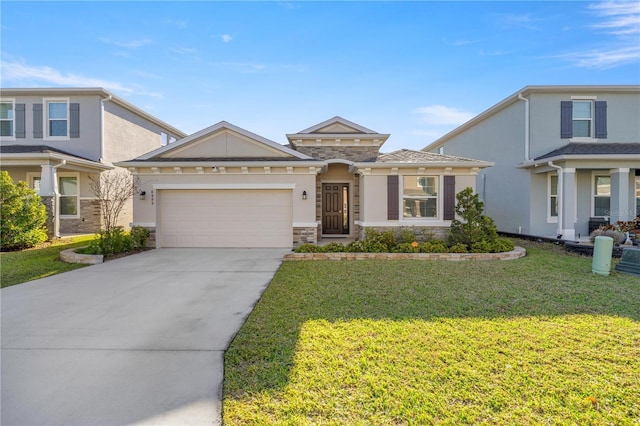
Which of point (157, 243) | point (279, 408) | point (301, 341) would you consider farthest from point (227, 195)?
point (279, 408)

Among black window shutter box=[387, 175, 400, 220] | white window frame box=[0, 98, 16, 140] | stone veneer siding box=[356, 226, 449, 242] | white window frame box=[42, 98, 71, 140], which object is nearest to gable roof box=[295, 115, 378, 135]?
black window shutter box=[387, 175, 400, 220]

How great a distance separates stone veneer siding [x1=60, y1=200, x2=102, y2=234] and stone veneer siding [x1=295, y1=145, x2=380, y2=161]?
10.0 meters

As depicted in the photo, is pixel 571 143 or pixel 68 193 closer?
pixel 571 143

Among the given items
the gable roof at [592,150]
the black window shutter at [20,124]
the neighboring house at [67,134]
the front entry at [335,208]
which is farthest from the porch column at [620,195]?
the black window shutter at [20,124]

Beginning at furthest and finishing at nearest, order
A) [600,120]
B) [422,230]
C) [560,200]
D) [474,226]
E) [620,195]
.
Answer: [600,120] < [560,200] < [620,195] < [422,230] < [474,226]

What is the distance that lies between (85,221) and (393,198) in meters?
13.8

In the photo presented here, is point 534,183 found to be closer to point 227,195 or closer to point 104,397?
point 227,195

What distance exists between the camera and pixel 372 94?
15.3 meters

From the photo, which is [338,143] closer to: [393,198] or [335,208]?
[335,208]

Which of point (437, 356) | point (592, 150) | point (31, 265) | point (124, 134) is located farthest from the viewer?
point (124, 134)

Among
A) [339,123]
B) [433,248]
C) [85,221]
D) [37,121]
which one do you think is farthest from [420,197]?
[37,121]

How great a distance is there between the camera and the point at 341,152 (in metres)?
12.1

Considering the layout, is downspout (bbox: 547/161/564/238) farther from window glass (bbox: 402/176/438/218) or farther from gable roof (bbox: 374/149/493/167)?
window glass (bbox: 402/176/438/218)

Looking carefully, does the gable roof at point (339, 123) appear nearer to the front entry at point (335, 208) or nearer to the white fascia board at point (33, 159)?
the front entry at point (335, 208)
